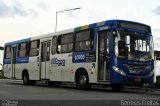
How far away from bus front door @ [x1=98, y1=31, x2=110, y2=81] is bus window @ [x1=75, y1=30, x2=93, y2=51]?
0.76 meters

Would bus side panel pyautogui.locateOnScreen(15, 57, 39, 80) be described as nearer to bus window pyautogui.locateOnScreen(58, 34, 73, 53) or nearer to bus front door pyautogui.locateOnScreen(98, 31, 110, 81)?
bus window pyautogui.locateOnScreen(58, 34, 73, 53)

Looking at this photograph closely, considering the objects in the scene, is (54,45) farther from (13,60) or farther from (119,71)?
(13,60)

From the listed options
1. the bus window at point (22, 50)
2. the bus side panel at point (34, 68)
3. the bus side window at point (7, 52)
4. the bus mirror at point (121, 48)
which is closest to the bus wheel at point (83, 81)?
the bus mirror at point (121, 48)

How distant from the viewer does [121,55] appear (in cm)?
1927

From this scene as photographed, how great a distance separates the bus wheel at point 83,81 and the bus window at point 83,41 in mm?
1325

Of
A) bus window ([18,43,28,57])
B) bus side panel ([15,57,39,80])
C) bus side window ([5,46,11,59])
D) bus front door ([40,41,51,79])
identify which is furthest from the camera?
bus side window ([5,46,11,59])

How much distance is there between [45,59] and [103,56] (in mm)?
6279

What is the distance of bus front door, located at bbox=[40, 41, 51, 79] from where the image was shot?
2494cm

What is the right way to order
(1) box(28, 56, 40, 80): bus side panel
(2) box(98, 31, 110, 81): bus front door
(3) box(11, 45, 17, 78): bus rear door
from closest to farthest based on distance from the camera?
(2) box(98, 31, 110, 81): bus front door, (1) box(28, 56, 40, 80): bus side panel, (3) box(11, 45, 17, 78): bus rear door

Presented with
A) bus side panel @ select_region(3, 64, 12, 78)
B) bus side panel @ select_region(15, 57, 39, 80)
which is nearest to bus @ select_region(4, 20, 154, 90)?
bus side panel @ select_region(15, 57, 39, 80)

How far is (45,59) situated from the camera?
25.3m

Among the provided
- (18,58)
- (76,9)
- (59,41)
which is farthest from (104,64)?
(76,9)

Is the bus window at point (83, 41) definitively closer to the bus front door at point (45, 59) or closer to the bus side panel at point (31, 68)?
the bus front door at point (45, 59)

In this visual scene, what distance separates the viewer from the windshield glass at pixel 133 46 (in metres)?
19.3
